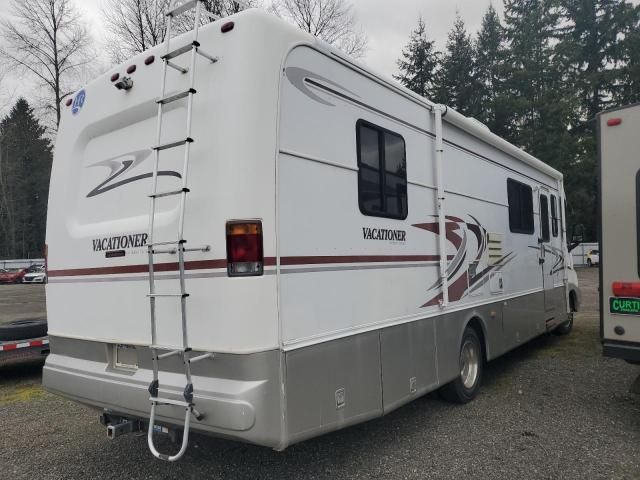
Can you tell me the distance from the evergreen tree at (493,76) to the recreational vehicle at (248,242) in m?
33.4

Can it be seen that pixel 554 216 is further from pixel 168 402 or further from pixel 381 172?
pixel 168 402

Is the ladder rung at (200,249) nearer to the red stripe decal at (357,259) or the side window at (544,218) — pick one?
the red stripe decal at (357,259)

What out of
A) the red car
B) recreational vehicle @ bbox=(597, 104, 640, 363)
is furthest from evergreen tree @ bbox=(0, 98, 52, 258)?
recreational vehicle @ bbox=(597, 104, 640, 363)

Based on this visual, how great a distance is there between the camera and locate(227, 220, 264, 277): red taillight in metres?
2.95

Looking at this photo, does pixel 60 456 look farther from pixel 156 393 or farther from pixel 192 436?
pixel 156 393

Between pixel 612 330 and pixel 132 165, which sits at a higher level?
pixel 132 165

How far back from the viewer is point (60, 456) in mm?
4230

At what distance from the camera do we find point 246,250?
9.68 feet

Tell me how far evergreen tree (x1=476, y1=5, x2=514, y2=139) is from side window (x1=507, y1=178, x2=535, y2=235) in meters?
30.1

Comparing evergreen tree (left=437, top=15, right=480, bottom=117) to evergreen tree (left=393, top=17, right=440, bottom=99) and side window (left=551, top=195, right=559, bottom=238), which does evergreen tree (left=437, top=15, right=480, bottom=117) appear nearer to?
evergreen tree (left=393, top=17, right=440, bottom=99)

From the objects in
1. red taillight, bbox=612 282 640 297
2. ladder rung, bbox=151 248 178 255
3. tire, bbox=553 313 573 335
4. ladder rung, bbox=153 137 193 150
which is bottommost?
tire, bbox=553 313 573 335

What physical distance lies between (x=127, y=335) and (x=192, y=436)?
1246mm

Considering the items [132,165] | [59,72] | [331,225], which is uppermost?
[59,72]

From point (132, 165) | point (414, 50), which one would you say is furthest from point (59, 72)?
point (414, 50)
